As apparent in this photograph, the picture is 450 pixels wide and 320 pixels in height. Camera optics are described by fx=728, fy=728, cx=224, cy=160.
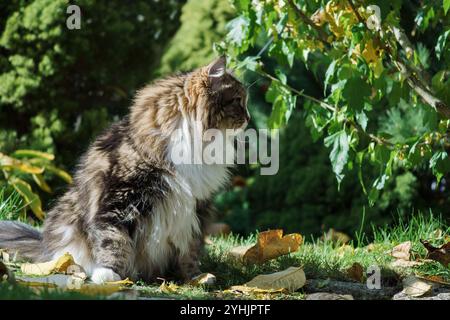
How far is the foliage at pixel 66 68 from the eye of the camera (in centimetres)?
834

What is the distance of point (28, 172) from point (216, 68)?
3484mm

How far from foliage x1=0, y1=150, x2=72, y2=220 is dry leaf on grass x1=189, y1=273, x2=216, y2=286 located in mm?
2809

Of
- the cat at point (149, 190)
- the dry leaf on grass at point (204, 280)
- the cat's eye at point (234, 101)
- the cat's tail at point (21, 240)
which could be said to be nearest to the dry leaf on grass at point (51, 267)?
the cat at point (149, 190)

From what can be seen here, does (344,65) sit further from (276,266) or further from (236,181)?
(236,181)

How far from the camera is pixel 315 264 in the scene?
4.71m

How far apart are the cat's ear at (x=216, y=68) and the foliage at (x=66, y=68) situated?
4110mm

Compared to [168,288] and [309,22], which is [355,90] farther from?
[168,288]

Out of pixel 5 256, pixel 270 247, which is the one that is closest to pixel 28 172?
pixel 5 256

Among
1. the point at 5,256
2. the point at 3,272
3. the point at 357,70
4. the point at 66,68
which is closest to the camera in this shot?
the point at 3,272

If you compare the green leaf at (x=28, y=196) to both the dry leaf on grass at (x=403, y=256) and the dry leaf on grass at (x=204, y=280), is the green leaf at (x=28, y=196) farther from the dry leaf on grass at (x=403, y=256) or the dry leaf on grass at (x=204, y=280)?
the dry leaf on grass at (x=403, y=256)

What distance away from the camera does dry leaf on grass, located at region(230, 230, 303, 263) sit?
4812mm

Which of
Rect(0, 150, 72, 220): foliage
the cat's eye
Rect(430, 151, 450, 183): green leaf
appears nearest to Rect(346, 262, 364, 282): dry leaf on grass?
Rect(430, 151, 450, 183): green leaf

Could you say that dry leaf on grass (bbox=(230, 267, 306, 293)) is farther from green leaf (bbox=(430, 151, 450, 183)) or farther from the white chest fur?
green leaf (bbox=(430, 151, 450, 183))

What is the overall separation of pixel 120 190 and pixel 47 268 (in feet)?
2.12
